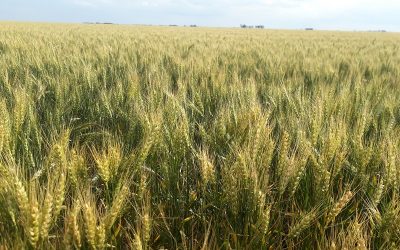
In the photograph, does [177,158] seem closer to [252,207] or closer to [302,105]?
[252,207]

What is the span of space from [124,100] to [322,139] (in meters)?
1.22

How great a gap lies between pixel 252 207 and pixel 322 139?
1.69 feet

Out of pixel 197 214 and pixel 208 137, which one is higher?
pixel 208 137

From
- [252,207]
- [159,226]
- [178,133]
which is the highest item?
[178,133]

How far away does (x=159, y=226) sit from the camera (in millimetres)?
1055

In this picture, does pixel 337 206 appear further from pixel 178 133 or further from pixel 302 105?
pixel 302 105

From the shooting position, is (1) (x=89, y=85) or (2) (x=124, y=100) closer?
(2) (x=124, y=100)

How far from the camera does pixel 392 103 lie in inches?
79.0

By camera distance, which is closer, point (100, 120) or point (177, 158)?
point (177, 158)

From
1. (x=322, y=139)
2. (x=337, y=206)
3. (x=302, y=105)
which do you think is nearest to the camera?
(x=337, y=206)

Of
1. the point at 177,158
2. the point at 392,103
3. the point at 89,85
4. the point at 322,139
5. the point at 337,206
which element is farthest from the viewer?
the point at 89,85

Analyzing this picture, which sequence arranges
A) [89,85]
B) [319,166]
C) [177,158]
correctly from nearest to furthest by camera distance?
[319,166] < [177,158] < [89,85]

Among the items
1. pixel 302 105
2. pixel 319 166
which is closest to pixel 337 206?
pixel 319 166

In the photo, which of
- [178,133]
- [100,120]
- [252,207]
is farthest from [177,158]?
[100,120]
